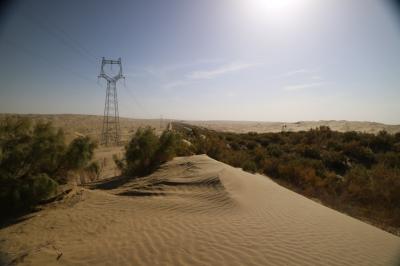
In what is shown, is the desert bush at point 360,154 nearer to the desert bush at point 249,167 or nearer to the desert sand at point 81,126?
the desert bush at point 249,167

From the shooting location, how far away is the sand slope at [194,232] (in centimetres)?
427

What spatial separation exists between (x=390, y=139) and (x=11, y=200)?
79.8 feet

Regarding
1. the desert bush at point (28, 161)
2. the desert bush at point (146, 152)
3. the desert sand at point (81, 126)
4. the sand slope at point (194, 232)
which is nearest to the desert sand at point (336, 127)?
the desert sand at point (81, 126)

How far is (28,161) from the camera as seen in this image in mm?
7238

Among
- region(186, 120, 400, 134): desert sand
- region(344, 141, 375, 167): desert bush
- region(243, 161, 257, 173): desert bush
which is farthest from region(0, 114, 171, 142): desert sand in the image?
region(186, 120, 400, 134): desert sand

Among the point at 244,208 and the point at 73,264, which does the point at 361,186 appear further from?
the point at 73,264

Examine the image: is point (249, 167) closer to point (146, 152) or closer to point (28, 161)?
point (146, 152)

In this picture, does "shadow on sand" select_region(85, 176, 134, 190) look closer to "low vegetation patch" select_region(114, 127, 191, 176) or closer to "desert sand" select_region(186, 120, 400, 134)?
"low vegetation patch" select_region(114, 127, 191, 176)

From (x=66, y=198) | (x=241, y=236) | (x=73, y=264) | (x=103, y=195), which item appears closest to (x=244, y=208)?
(x=241, y=236)

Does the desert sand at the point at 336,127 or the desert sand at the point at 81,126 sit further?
the desert sand at the point at 336,127

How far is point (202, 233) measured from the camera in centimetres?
500

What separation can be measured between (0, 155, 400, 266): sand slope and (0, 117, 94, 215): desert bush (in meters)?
Answer: 0.68

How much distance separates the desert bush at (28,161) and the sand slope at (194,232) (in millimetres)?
678

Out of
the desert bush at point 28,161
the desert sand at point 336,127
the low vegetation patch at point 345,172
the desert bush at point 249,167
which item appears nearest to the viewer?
the desert bush at point 28,161
